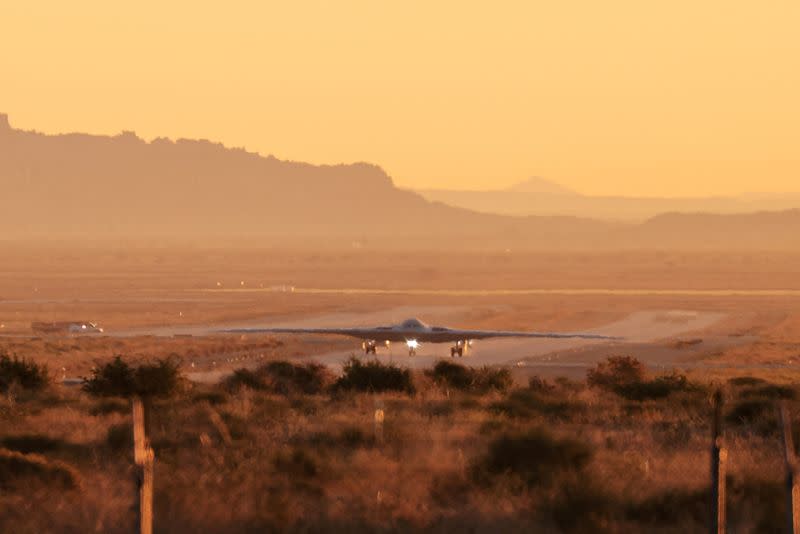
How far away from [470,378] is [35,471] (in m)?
23.3

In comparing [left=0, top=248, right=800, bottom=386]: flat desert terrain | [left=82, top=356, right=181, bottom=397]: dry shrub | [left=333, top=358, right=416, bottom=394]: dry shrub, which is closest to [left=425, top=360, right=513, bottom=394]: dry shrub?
[left=333, top=358, right=416, bottom=394]: dry shrub

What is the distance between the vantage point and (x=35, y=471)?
55.2ft

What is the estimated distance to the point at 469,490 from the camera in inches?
654

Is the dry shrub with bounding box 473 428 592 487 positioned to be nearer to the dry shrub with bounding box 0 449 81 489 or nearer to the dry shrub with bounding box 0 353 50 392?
the dry shrub with bounding box 0 449 81 489

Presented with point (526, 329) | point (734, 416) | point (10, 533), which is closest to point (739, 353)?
point (526, 329)

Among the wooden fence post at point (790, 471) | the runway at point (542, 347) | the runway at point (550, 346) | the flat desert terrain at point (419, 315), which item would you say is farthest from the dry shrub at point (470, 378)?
the wooden fence post at point (790, 471)

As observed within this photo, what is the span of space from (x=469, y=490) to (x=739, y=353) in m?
60.9

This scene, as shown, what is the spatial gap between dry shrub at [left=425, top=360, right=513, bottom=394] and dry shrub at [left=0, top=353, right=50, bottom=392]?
374 inches

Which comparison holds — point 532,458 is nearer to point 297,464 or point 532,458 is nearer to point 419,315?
point 297,464

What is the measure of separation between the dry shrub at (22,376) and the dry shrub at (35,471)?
63.6ft

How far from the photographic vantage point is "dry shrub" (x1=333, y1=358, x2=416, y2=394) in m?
34.9

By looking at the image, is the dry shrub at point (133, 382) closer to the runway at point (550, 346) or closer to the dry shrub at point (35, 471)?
the dry shrub at point (35, 471)

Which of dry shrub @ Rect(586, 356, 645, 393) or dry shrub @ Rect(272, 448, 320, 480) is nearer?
dry shrub @ Rect(272, 448, 320, 480)

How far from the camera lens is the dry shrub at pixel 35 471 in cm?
1638
